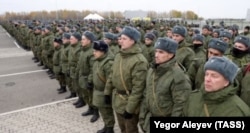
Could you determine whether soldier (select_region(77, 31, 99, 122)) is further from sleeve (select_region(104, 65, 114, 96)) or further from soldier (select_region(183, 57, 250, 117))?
soldier (select_region(183, 57, 250, 117))

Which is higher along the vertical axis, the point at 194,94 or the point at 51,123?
the point at 194,94

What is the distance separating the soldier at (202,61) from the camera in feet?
13.8

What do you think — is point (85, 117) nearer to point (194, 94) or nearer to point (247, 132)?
point (194, 94)

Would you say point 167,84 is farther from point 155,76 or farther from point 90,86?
point 90,86

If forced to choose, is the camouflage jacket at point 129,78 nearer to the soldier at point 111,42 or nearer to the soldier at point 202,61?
the soldier at point 202,61

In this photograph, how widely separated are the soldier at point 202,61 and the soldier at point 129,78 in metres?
0.94

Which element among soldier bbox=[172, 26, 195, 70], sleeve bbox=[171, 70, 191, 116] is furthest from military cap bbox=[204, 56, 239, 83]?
soldier bbox=[172, 26, 195, 70]

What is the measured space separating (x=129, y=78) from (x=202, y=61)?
145 centimetres

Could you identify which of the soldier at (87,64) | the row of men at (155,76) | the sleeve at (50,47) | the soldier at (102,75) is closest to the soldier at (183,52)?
the row of men at (155,76)

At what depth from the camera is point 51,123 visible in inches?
244

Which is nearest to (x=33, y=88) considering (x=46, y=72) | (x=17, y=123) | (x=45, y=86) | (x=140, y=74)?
(x=45, y=86)

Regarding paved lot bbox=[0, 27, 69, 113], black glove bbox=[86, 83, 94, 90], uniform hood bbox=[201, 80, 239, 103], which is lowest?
paved lot bbox=[0, 27, 69, 113]

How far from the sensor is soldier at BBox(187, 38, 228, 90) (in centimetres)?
421

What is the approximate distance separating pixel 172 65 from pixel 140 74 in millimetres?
837
